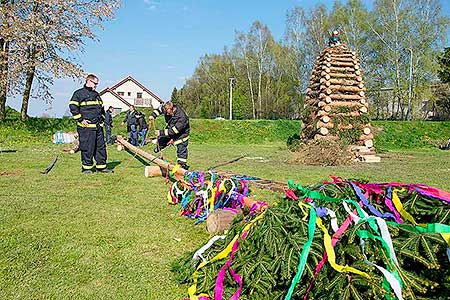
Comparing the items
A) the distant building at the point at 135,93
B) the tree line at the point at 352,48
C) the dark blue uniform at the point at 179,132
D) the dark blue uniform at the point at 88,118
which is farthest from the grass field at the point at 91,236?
the distant building at the point at 135,93

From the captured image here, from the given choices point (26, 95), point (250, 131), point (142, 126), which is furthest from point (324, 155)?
point (26, 95)

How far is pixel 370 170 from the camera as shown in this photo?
1196 centimetres

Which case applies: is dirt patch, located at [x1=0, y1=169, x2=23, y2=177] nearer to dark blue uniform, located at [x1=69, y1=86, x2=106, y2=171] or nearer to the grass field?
the grass field

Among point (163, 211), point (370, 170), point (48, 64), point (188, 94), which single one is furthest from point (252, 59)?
point (163, 211)

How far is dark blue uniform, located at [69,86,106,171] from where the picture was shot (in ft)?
31.0

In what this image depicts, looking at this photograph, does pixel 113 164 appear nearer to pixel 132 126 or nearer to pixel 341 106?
pixel 132 126

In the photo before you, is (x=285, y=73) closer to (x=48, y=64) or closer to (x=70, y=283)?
(x=48, y=64)

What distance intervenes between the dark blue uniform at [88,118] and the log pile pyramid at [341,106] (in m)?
9.03

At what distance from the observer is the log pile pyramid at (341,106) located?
52.0 feet

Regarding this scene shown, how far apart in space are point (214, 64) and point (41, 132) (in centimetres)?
4023

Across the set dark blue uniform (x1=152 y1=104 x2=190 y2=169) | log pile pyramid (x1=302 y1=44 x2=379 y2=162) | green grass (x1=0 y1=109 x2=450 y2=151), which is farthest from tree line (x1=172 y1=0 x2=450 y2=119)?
dark blue uniform (x1=152 y1=104 x2=190 y2=169)

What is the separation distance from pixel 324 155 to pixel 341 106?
3.84 m

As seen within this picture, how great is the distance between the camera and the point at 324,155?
1310 centimetres

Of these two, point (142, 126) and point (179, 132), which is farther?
point (142, 126)
